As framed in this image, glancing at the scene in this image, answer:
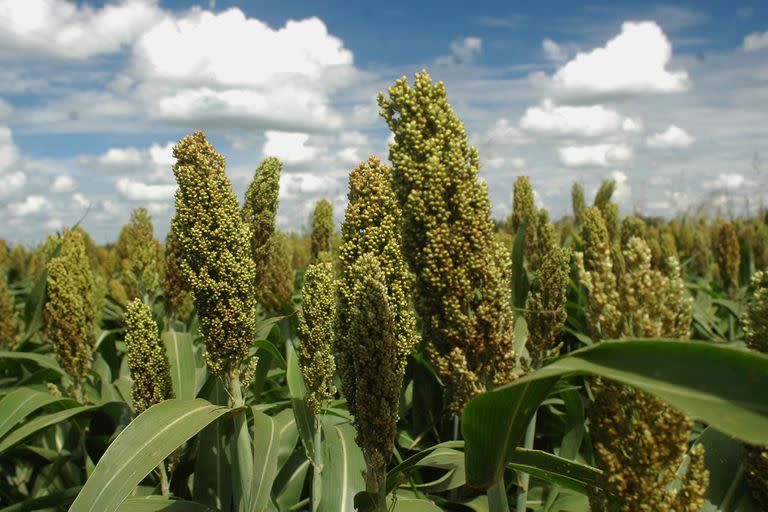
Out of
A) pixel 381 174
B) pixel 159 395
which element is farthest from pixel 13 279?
pixel 381 174

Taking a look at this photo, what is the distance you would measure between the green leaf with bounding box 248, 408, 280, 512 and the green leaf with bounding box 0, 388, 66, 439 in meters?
1.75

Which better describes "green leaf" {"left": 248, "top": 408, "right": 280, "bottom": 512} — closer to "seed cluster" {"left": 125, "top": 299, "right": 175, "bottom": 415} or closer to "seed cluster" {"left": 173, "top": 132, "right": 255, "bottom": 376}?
"seed cluster" {"left": 173, "top": 132, "right": 255, "bottom": 376}

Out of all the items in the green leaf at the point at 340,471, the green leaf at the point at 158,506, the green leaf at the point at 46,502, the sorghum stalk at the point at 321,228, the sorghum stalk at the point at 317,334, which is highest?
the sorghum stalk at the point at 321,228

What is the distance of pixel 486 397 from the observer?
1.47 meters

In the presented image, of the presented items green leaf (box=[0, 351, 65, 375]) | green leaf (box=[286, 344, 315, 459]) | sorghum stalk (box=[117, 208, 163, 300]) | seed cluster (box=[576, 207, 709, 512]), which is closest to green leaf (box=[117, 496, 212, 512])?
green leaf (box=[286, 344, 315, 459])

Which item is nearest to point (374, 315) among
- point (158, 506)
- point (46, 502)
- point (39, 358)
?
point (158, 506)

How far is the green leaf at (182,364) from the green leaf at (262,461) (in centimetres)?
112

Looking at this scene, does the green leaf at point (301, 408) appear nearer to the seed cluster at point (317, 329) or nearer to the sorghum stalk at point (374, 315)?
the seed cluster at point (317, 329)

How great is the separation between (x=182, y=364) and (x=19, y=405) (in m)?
0.96

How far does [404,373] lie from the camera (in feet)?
8.26

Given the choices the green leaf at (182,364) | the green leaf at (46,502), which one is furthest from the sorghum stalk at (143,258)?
the green leaf at (46,502)

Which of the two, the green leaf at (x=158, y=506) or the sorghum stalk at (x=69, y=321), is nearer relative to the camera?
the green leaf at (x=158, y=506)

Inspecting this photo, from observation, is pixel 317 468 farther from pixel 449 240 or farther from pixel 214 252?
pixel 449 240

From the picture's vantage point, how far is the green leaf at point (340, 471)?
267 cm
